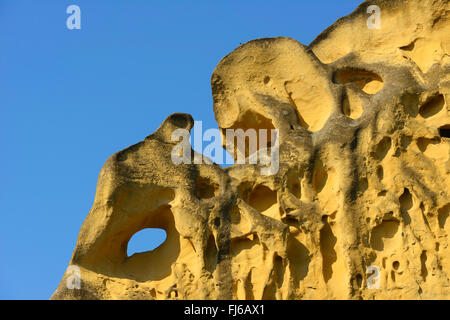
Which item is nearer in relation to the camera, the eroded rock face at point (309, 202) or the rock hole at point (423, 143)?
the eroded rock face at point (309, 202)

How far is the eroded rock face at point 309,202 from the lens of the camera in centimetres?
1106

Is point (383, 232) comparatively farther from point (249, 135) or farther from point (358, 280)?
point (249, 135)

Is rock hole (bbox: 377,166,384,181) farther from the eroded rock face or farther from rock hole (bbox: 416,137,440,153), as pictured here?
rock hole (bbox: 416,137,440,153)

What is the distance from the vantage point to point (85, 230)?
11391 millimetres

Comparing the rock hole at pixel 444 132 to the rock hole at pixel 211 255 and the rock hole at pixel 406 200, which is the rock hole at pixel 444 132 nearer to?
the rock hole at pixel 406 200

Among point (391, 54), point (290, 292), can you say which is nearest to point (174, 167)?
point (290, 292)

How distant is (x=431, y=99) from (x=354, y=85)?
3.33 ft

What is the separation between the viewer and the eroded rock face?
11.1 meters

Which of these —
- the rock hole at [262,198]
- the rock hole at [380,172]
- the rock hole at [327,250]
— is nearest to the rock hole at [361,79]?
the rock hole at [380,172]

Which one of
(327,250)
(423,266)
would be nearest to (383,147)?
(327,250)
